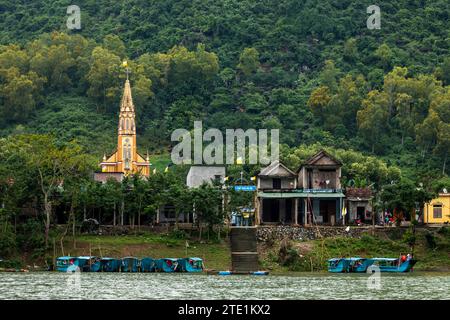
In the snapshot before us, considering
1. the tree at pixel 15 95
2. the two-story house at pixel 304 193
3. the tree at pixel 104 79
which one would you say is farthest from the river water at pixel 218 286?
the tree at pixel 104 79

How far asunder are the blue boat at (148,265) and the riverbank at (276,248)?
4.54m

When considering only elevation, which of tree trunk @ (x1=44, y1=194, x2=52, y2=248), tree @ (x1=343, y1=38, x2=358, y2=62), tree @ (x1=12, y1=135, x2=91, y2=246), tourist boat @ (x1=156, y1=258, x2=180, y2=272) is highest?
tree @ (x1=343, y1=38, x2=358, y2=62)

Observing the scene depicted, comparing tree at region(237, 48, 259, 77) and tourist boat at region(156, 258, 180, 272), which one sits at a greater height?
tree at region(237, 48, 259, 77)

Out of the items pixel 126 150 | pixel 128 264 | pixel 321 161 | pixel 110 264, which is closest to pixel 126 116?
pixel 126 150

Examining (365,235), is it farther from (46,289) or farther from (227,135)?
(227,135)

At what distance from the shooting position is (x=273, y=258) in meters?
85.6

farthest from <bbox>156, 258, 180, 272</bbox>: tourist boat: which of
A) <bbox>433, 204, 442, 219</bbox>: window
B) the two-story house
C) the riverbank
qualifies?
<bbox>433, 204, 442, 219</bbox>: window

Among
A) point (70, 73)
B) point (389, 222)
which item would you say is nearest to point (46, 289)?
point (389, 222)

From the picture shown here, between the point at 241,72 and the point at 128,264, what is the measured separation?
8021 centimetres

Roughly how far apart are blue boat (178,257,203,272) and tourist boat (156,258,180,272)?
0.30 metres

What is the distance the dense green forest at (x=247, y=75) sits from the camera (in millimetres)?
134000

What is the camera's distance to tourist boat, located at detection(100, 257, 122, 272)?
8000 centimetres

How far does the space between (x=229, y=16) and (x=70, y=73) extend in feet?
89.6

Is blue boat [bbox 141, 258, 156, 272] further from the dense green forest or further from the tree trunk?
the dense green forest
